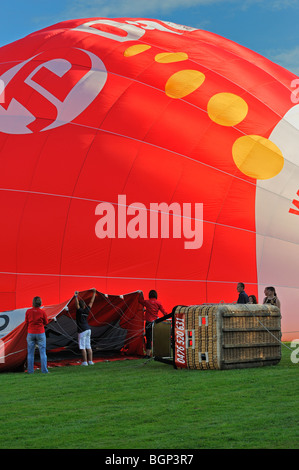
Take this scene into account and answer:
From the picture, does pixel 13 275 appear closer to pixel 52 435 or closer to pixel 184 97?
pixel 184 97

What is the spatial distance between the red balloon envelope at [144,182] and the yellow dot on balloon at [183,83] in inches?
1.1

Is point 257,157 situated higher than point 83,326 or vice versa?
point 257,157

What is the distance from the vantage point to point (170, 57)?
1533 cm

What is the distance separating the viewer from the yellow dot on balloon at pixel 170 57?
15164 mm

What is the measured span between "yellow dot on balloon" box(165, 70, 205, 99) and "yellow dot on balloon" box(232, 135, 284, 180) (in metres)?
1.60

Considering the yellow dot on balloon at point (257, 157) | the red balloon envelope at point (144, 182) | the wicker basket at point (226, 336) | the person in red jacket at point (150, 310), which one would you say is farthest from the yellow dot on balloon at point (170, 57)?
the wicker basket at point (226, 336)

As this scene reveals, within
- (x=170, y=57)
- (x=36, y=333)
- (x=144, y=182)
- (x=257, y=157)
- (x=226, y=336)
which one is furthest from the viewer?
(x=170, y=57)

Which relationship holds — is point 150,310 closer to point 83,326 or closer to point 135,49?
point 83,326

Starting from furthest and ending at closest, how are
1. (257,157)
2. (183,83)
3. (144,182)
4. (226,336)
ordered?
1. (183,83)
2. (257,157)
3. (144,182)
4. (226,336)

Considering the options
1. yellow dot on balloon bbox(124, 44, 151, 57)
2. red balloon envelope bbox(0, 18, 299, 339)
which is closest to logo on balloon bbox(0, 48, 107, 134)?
red balloon envelope bbox(0, 18, 299, 339)

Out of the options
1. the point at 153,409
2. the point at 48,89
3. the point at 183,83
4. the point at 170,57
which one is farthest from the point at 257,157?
the point at 153,409

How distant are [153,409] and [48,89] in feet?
29.7

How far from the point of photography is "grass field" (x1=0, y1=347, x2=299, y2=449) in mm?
5750

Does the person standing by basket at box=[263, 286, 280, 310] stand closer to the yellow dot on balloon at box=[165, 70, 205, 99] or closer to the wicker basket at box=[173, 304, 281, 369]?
the wicker basket at box=[173, 304, 281, 369]
